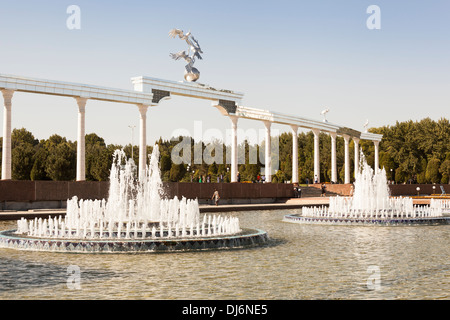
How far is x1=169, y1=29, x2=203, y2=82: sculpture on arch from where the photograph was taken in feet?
113

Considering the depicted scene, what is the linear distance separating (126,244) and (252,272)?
4140 mm

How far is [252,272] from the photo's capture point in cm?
1030

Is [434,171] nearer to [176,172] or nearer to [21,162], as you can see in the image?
[176,172]

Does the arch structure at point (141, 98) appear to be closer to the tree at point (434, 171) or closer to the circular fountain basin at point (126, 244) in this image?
→ the circular fountain basin at point (126, 244)

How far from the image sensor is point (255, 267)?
35.8 ft

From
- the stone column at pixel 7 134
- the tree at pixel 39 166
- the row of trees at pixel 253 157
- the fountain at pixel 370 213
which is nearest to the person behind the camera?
the fountain at pixel 370 213

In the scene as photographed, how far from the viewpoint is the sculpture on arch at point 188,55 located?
113ft

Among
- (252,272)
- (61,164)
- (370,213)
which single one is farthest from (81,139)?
(61,164)

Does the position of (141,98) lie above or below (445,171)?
above

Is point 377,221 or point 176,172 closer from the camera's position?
point 377,221

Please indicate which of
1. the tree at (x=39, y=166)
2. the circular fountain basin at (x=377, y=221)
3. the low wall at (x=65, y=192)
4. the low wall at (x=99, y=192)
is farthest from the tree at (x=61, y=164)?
the circular fountain basin at (x=377, y=221)

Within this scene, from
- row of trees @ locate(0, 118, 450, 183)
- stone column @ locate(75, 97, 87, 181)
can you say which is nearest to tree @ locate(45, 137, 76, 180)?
row of trees @ locate(0, 118, 450, 183)

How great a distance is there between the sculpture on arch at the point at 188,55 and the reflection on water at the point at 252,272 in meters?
21.8

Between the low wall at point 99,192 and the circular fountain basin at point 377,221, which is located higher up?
the low wall at point 99,192
